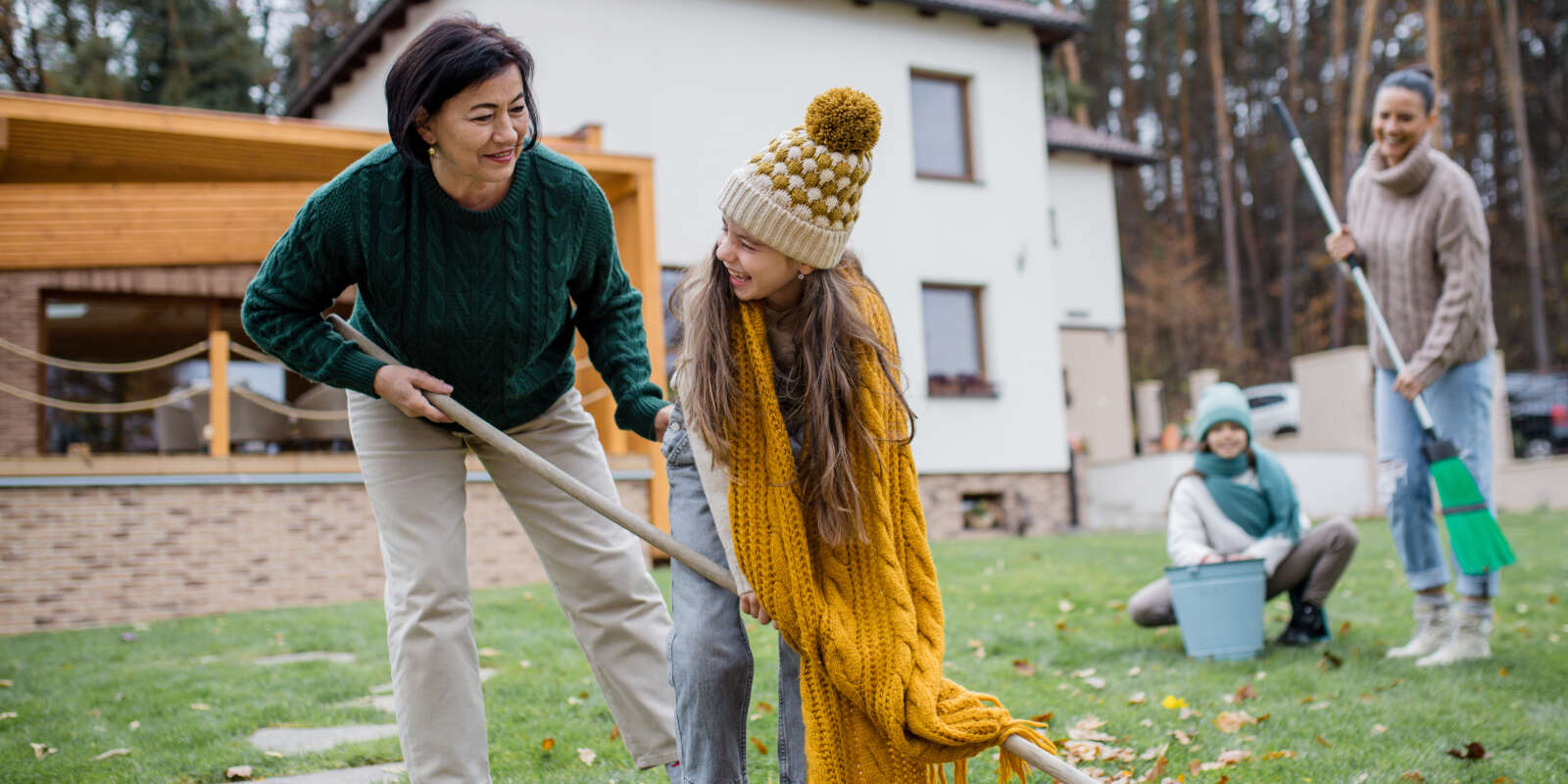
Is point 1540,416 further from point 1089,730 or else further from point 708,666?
point 708,666

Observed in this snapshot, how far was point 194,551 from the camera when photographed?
841 centimetres

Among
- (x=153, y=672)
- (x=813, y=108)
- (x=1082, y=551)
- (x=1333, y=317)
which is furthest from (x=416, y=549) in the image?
(x=1333, y=317)

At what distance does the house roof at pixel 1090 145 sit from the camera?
17609mm

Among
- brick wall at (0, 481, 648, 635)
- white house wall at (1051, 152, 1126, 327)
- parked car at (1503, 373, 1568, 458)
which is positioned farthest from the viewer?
white house wall at (1051, 152, 1126, 327)

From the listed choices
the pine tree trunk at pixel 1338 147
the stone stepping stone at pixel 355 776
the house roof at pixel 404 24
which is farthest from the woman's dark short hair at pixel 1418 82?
the pine tree trunk at pixel 1338 147

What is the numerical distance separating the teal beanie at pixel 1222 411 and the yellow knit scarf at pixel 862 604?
9.42 feet

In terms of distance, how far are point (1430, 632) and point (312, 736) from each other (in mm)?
4055

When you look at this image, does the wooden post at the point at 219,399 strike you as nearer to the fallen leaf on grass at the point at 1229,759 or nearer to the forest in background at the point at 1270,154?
the fallen leaf on grass at the point at 1229,759

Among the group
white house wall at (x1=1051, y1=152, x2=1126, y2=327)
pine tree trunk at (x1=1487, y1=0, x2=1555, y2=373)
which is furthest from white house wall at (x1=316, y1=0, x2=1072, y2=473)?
pine tree trunk at (x1=1487, y1=0, x2=1555, y2=373)

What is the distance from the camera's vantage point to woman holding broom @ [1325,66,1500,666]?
4.53m

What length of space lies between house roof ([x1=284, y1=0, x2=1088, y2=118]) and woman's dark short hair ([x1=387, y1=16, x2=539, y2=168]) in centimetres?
1142

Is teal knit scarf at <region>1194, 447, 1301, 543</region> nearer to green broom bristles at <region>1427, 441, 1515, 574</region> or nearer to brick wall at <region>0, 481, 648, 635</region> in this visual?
green broom bristles at <region>1427, 441, 1515, 574</region>

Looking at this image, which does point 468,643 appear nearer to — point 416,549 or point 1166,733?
point 416,549

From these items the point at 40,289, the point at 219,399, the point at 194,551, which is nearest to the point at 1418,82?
the point at 194,551
